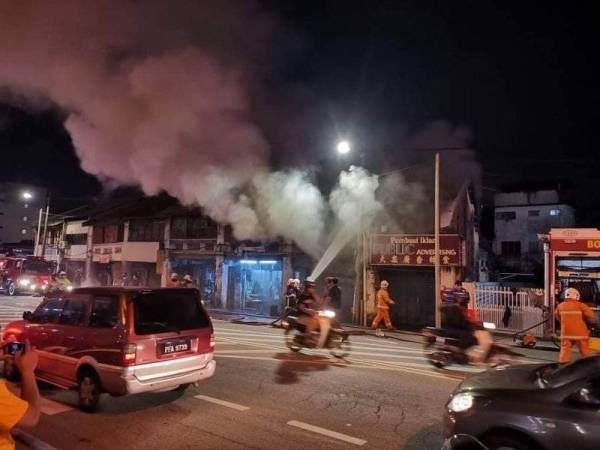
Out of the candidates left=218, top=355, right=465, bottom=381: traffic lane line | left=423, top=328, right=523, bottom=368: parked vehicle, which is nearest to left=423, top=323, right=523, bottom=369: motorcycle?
left=423, top=328, right=523, bottom=368: parked vehicle

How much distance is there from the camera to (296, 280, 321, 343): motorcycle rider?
1049 cm

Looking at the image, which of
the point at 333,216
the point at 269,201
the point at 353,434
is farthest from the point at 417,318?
the point at 353,434

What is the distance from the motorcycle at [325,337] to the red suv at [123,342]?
3944 millimetres

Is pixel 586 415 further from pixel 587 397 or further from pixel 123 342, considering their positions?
pixel 123 342

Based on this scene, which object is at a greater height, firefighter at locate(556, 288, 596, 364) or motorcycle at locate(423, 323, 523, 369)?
firefighter at locate(556, 288, 596, 364)

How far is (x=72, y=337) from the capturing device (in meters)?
6.57

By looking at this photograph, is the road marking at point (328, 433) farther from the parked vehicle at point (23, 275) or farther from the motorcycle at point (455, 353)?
the parked vehicle at point (23, 275)

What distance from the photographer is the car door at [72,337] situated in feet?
21.1

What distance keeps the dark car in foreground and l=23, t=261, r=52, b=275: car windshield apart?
27.5 m

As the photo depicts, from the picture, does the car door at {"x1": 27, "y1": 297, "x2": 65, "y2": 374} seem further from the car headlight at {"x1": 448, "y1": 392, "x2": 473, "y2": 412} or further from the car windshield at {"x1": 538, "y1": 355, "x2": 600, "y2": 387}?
the car windshield at {"x1": 538, "y1": 355, "x2": 600, "y2": 387}

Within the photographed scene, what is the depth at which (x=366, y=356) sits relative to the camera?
10.7 m

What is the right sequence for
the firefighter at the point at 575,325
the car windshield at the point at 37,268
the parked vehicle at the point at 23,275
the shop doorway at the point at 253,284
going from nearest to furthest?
the firefighter at the point at 575,325
the shop doorway at the point at 253,284
the parked vehicle at the point at 23,275
the car windshield at the point at 37,268

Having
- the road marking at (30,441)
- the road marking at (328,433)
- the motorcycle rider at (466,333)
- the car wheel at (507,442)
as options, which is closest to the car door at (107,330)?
the road marking at (30,441)

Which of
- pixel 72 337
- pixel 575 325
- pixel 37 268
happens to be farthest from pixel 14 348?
pixel 37 268
